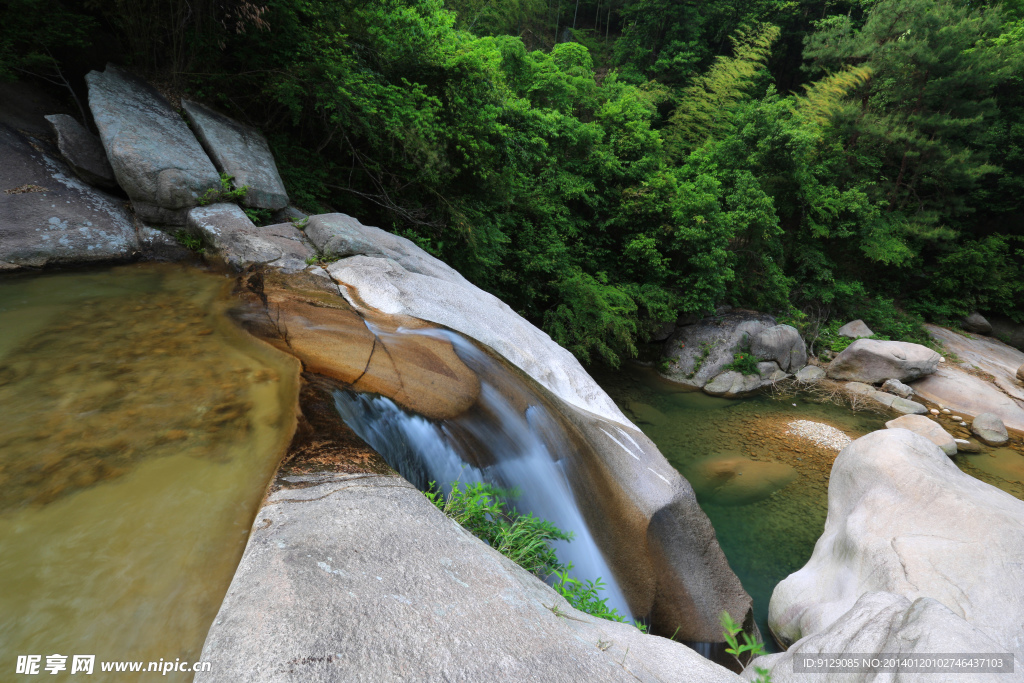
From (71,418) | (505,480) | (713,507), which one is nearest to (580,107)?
(713,507)

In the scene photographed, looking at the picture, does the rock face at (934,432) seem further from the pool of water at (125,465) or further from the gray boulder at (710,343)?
the pool of water at (125,465)

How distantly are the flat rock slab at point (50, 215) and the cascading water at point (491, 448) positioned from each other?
334 centimetres

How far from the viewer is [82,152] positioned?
5.39 m

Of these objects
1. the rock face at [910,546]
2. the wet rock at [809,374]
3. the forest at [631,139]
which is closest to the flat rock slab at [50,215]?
the forest at [631,139]

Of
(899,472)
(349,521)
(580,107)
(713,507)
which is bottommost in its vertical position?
(713,507)

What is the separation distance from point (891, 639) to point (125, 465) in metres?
4.39

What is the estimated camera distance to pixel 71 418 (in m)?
→ 2.63

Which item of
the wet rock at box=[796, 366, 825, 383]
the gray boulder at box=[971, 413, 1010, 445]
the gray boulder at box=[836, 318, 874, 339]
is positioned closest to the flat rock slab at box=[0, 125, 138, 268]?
the wet rock at box=[796, 366, 825, 383]

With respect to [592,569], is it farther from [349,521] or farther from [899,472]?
[899,472]

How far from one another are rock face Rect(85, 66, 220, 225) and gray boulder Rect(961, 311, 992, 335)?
20.0m

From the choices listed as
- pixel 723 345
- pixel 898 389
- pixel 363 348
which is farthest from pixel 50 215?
pixel 898 389

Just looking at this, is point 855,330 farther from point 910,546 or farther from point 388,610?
point 388,610

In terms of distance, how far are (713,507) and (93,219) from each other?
26.9 feet

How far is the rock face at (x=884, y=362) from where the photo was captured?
434 inches
